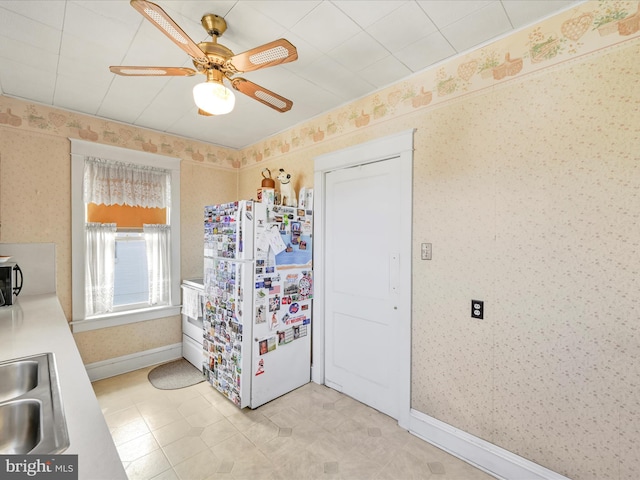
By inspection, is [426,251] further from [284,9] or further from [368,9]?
[284,9]

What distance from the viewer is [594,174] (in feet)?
4.85

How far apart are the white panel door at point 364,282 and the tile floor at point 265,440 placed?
231mm

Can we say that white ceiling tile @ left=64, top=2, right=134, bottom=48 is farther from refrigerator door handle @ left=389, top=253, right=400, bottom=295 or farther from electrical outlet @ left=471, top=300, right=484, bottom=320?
electrical outlet @ left=471, top=300, right=484, bottom=320

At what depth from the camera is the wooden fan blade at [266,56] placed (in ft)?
4.14

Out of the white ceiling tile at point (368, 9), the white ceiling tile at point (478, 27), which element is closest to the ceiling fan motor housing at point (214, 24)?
the white ceiling tile at point (368, 9)

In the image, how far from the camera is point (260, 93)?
1.70m

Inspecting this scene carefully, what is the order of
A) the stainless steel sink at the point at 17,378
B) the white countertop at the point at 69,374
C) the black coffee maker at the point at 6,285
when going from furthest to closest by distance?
1. the black coffee maker at the point at 6,285
2. the stainless steel sink at the point at 17,378
3. the white countertop at the point at 69,374

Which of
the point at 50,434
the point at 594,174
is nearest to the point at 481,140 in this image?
the point at 594,174

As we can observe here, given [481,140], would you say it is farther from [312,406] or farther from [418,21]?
[312,406]

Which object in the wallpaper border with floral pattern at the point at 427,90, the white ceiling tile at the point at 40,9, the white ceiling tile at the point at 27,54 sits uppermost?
the white ceiling tile at the point at 40,9

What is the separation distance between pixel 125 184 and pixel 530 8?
359cm

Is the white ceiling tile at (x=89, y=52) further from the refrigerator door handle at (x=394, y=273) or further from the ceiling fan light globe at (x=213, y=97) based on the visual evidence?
the refrigerator door handle at (x=394, y=273)

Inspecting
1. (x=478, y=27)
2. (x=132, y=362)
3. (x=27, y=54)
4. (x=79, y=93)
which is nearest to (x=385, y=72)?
(x=478, y=27)

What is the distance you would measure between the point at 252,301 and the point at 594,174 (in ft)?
7.64
